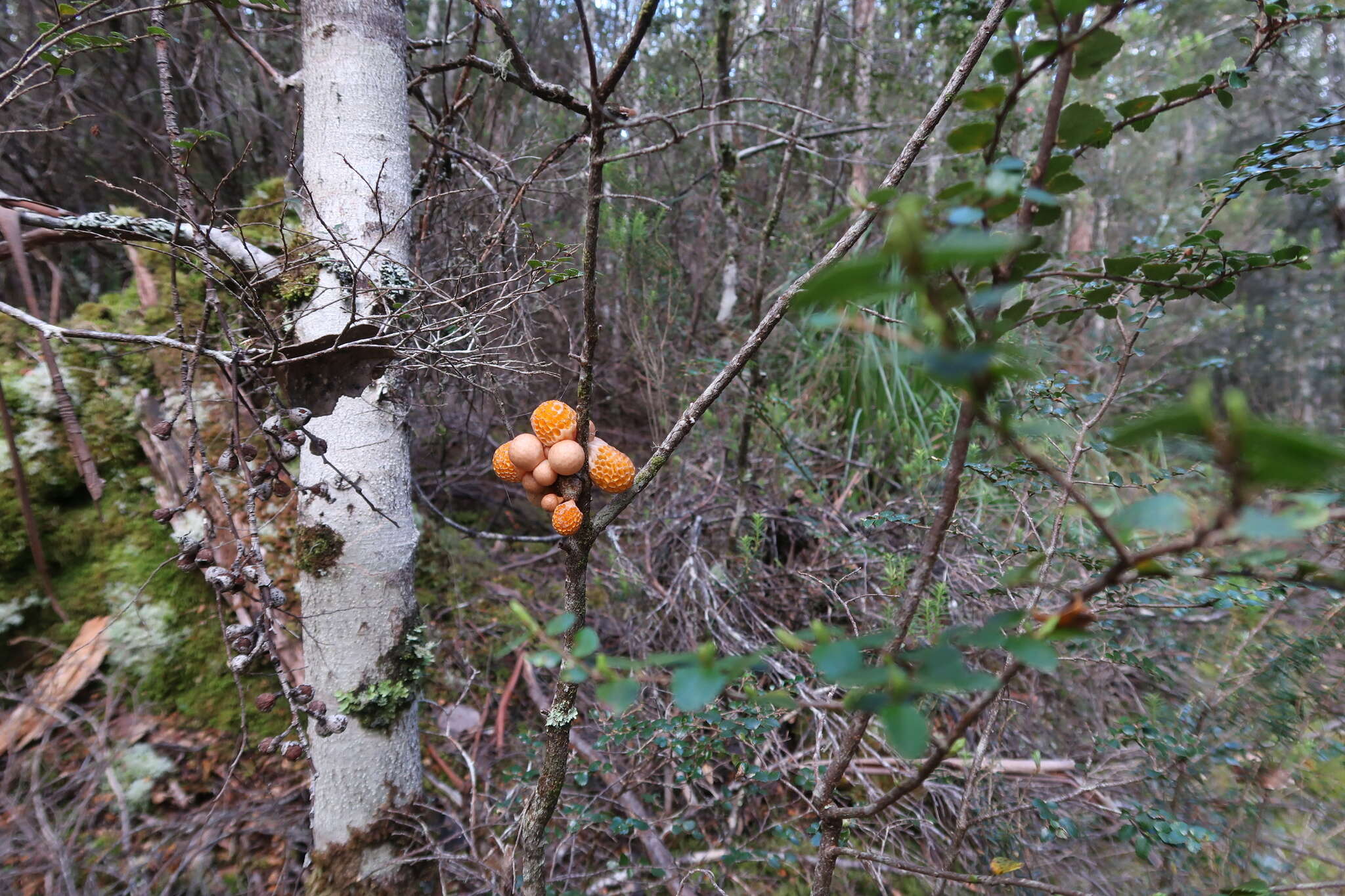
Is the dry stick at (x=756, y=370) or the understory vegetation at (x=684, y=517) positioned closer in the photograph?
the understory vegetation at (x=684, y=517)

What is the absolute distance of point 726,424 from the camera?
238cm

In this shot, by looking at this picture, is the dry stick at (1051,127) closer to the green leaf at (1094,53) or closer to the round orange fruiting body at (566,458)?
the green leaf at (1094,53)

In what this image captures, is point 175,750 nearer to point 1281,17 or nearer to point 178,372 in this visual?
point 178,372

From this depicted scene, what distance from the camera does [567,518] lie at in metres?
0.78

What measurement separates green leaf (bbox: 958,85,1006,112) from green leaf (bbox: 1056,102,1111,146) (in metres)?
0.05

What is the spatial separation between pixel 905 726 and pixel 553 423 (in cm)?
57

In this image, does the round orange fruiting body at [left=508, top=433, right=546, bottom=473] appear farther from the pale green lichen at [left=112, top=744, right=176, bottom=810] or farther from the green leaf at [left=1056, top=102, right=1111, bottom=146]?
the pale green lichen at [left=112, top=744, right=176, bottom=810]

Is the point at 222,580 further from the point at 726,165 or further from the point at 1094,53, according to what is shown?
the point at 726,165

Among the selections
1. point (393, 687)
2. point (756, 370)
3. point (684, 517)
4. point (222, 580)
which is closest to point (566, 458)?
point (222, 580)

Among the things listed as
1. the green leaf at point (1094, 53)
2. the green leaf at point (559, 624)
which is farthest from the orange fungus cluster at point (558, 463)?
the green leaf at point (1094, 53)

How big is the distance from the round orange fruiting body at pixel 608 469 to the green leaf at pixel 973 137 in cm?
51

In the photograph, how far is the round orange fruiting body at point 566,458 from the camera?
77cm

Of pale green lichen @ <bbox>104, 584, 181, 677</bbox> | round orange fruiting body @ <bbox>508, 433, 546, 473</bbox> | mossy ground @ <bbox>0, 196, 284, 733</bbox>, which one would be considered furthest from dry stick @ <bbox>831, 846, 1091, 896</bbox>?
pale green lichen @ <bbox>104, 584, 181, 677</bbox>

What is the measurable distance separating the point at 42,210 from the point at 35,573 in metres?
1.33
